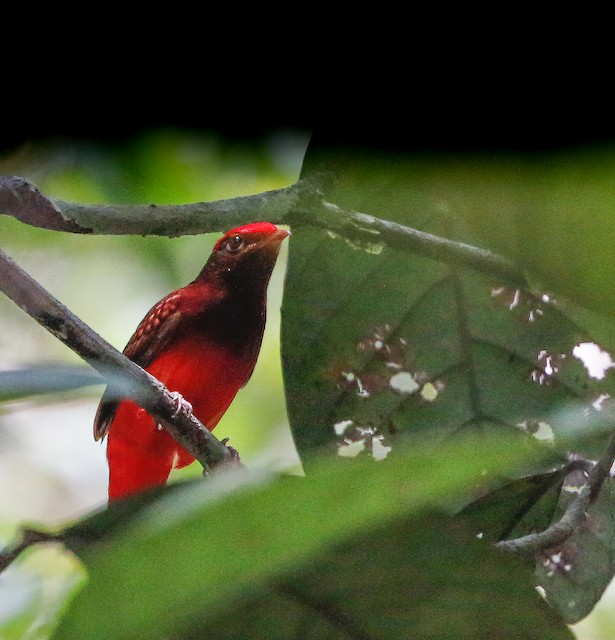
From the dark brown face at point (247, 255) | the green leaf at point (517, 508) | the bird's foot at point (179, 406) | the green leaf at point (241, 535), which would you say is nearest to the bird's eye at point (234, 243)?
the dark brown face at point (247, 255)

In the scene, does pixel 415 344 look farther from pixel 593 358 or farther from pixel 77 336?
pixel 77 336

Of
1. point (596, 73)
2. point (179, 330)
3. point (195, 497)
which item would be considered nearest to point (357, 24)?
point (596, 73)

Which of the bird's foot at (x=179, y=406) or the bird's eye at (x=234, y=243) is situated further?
the bird's eye at (x=234, y=243)

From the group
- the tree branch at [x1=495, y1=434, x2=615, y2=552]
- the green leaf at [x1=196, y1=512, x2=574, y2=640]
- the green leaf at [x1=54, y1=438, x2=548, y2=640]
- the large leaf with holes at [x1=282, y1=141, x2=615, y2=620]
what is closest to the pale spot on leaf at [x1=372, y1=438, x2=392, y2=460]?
Result: the large leaf with holes at [x1=282, y1=141, x2=615, y2=620]

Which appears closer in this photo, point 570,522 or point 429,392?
point 570,522

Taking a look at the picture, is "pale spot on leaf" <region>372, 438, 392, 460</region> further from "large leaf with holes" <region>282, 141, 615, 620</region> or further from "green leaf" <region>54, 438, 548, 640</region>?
"green leaf" <region>54, 438, 548, 640</region>

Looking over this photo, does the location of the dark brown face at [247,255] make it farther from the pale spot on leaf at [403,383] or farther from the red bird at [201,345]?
the pale spot on leaf at [403,383]

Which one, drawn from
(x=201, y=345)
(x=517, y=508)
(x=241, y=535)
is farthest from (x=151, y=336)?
(x=241, y=535)
